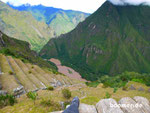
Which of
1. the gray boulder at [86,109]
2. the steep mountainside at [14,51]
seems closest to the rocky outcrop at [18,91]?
the gray boulder at [86,109]

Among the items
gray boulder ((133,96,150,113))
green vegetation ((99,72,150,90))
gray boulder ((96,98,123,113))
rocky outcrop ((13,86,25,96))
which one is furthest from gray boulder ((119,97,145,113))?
rocky outcrop ((13,86,25,96))

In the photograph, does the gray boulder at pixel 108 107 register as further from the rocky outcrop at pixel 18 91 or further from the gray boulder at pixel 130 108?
the rocky outcrop at pixel 18 91

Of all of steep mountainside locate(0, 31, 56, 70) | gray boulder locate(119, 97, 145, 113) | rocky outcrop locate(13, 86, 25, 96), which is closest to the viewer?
gray boulder locate(119, 97, 145, 113)

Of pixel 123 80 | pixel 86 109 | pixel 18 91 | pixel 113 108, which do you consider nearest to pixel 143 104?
pixel 113 108

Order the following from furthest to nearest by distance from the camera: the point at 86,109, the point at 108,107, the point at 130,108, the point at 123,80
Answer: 1. the point at 123,80
2. the point at 130,108
3. the point at 108,107
4. the point at 86,109

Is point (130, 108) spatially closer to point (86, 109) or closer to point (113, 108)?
point (113, 108)

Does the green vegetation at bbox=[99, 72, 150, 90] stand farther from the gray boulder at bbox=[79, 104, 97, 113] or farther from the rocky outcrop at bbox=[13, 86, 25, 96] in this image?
the rocky outcrop at bbox=[13, 86, 25, 96]

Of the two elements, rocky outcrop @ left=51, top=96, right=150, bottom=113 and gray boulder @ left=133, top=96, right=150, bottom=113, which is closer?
rocky outcrop @ left=51, top=96, right=150, bottom=113

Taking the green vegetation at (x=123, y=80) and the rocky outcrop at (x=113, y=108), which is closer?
the rocky outcrop at (x=113, y=108)

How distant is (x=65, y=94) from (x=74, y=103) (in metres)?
17.9

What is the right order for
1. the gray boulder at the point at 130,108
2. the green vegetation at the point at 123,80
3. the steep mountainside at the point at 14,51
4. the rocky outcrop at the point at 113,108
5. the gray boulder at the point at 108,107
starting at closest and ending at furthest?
1. the gray boulder at the point at 108,107
2. the rocky outcrop at the point at 113,108
3. the gray boulder at the point at 130,108
4. the green vegetation at the point at 123,80
5. the steep mountainside at the point at 14,51

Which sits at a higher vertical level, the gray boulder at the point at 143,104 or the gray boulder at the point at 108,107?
the gray boulder at the point at 108,107

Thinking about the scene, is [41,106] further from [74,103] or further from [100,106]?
[100,106]

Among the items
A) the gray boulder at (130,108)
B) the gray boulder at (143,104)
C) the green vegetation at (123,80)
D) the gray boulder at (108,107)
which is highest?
the gray boulder at (108,107)
